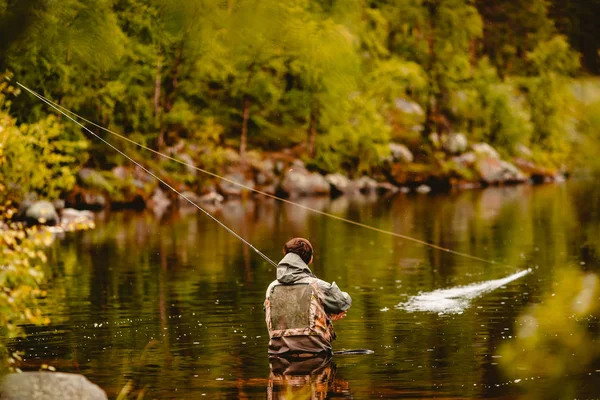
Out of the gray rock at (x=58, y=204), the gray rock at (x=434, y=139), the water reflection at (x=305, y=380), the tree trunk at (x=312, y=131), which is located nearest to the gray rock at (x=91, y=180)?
the gray rock at (x=58, y=204)

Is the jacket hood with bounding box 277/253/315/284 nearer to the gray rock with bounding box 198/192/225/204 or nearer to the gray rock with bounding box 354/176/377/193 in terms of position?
the gray rock with bounding box 198/192/225/204

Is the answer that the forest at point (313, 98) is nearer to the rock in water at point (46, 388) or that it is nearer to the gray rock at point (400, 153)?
the gray rock at point (400, 153)

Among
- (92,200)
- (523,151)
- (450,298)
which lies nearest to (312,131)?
(92,200)

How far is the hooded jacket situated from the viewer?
12.5 metres

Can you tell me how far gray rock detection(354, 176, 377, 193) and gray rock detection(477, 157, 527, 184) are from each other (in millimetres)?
9997

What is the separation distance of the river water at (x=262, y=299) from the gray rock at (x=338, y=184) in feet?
68.4

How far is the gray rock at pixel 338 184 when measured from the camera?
62.8m

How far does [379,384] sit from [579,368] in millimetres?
2451

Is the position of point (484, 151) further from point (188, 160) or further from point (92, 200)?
point (92, 200)

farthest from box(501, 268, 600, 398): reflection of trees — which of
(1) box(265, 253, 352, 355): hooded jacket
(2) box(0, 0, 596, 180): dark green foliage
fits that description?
(2) box(0, 0, 596, 180): dark green foliage

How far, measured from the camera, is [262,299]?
19641 mm

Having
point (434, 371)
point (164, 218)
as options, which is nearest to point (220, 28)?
point (434, 371)

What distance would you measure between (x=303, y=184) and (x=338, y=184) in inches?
127

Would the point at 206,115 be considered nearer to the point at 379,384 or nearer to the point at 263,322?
the point at 263,322
